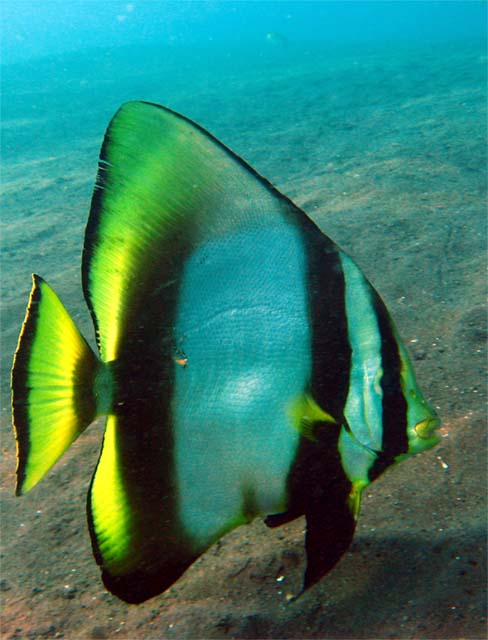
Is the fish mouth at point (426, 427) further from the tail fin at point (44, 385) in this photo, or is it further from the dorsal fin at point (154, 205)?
the tail fin at point (44, 385)

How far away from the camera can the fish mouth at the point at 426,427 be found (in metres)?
1.19

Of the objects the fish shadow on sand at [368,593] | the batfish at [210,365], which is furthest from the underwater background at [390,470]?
the batfish at [210,365]

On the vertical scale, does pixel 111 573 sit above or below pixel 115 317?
below

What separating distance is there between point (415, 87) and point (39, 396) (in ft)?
49.0

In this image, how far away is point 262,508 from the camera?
1186 mm

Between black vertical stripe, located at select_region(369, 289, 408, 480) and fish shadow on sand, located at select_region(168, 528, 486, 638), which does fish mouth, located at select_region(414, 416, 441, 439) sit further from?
fish shadow on sand, located at select_region(168, 528, 486, 638)

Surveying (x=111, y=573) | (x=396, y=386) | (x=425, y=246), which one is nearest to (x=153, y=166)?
(x=396, y=386)

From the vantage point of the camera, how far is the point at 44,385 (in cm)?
110

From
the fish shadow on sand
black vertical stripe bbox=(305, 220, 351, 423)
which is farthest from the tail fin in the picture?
the fish shadow on sand

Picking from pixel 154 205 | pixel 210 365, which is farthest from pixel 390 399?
pixel 154 205

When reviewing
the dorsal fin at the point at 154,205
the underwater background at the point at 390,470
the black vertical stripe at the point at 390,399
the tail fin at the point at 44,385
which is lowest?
the underwater background at the point at 390,470

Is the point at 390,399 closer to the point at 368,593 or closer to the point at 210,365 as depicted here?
the point at 210,365

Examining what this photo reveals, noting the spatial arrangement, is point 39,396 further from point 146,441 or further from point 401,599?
point 401,599

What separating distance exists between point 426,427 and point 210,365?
1.58ft
